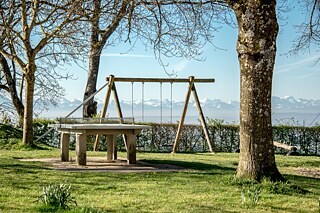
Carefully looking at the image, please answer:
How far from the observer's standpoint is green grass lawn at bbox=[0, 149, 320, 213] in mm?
6016

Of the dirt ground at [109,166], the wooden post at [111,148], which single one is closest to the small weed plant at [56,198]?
the dirt ground at [109,166]

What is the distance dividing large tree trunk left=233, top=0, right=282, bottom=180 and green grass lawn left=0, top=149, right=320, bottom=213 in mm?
371

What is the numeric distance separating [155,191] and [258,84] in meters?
2.39

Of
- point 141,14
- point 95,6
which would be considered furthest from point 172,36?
point 95,6

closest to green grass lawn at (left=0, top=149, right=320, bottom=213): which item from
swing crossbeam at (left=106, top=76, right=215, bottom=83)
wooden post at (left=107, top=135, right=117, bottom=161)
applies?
wooden post at (left=107, top=135, right=117, bottom=161)

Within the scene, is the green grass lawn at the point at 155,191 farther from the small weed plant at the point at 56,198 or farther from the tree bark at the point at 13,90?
the tree bark at the point at 13,90

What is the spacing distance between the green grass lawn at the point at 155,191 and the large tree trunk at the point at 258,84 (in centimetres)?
37

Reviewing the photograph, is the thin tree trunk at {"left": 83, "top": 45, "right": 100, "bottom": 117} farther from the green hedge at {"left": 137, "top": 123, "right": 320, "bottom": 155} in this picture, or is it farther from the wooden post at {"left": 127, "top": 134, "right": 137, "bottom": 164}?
the wooden post at {"left": 127, "top": 134, "right": 137, "bottom": 164}

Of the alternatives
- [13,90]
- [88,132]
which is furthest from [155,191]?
[13,90]

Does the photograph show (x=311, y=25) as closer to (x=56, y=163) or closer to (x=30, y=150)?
(x=56, y=163)

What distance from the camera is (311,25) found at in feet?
44.8

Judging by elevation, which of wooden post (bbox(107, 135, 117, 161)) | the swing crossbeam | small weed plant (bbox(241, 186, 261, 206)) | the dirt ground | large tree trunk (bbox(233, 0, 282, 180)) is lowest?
Result: small weed plant (bbox(241, 186, 261, 206))

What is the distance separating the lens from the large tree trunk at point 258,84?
7918 millimetres

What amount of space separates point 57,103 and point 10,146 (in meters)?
6.91
